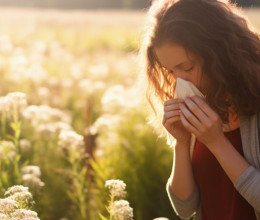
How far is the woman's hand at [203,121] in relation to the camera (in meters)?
2.05

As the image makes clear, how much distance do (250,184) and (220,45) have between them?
0.67 m

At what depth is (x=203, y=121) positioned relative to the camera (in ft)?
6.74

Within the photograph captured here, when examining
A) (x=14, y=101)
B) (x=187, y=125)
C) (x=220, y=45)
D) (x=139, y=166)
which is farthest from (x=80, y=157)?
(x=220, y=45)

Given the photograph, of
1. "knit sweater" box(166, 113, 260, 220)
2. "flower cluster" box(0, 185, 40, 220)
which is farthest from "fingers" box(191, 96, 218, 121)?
"flower cluster" box(0, 185, 40, 220)

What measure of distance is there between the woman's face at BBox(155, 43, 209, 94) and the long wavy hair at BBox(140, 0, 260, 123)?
0.08 feet

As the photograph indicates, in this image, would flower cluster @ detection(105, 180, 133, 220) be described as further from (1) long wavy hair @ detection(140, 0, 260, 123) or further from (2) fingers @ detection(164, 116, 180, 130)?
(1) long wavy hair @ detection(140, 0, 260, 123)

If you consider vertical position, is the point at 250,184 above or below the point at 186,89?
below

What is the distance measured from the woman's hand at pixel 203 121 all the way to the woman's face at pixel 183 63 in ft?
0.42

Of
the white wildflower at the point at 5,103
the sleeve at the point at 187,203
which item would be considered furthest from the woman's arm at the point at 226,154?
the white wildflower at the point at 5,103

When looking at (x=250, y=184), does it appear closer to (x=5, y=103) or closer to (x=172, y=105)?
(x=172, y=105)

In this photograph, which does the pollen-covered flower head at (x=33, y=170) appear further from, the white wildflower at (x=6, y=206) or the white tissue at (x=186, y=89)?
the white tissue at (x=186, y=89)

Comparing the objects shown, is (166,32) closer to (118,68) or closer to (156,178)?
(156,178)

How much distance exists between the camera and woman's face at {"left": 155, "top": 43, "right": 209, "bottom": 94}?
2.18 metres

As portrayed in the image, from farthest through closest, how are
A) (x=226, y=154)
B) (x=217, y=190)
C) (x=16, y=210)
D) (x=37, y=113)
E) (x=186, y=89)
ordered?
(x=37, y=113) < (x=217, y=190) < (x=186, y=89) < (x=226, y=154) < (x=16, y=210)
